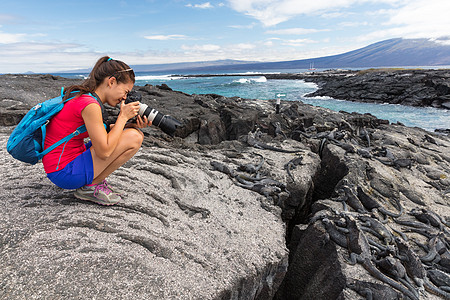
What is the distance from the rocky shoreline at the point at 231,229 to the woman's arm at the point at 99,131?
2.74 feet

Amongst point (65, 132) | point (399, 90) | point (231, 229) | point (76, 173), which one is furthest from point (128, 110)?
point (399, 90)

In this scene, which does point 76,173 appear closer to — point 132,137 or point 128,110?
point 132,137

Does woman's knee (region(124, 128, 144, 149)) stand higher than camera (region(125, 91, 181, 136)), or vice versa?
camera (region(125, 91, 181, 136))

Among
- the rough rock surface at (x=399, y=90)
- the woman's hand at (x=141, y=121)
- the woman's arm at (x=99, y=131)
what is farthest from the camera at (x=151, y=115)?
the rough rock surface at (x=399, y=90)

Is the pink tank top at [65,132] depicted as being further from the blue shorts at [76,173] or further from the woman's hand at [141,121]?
the woman's hand at [141,121]

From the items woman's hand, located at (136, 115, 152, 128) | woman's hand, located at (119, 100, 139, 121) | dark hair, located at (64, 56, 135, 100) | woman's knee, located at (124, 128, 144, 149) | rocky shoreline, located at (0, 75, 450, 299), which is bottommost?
rocky shoreline, located at (0, 75, 450, 299)

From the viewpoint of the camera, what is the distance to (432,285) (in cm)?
299

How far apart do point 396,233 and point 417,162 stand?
437 centimetres

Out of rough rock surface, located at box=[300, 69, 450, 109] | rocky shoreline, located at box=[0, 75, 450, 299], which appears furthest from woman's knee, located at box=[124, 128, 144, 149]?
rough rock surface, located at box=[300, 69, 450, 109]

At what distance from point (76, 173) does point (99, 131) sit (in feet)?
1.89

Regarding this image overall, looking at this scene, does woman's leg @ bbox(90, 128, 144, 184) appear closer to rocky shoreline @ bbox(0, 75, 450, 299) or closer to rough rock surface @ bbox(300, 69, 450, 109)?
rocky shoreline @ bbox(0, 75, 450, 299)

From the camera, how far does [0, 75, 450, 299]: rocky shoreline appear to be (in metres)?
2.10

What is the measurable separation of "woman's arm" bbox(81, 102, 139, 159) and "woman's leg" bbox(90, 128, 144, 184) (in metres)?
0.14

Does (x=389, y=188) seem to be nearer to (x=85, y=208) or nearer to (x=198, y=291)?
(x=198, y=291)
